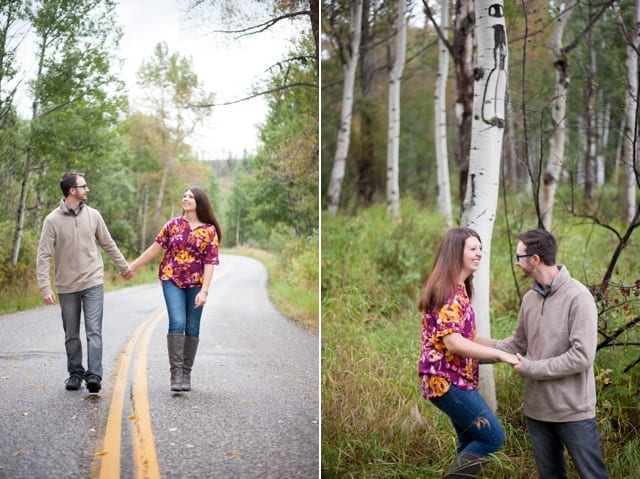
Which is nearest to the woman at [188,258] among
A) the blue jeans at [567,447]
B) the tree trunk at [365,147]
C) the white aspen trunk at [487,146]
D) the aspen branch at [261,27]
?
the aspen branch at [261,27]

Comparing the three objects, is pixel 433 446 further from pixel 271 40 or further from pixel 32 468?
pixel 271 40

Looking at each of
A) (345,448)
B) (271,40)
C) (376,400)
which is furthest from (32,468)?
(271,40)

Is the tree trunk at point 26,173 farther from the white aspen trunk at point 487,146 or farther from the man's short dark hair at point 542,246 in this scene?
the man's short dark hair at point 542,246

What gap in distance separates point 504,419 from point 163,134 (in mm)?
2314

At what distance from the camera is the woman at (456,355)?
8.18 feet

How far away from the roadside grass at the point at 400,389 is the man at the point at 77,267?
52.7 inches

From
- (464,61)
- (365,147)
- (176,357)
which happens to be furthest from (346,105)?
(176,357)

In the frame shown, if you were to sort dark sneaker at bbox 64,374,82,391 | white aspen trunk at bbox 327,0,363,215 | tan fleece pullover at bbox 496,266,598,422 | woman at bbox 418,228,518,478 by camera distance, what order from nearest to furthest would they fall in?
tan fleece pullover at bbox 496,266,598,422
woman at bbox 418,228,518,478
dark sneaker at bbox 64,374,82,391
white aspen trunk at bbox 327,0,363,215

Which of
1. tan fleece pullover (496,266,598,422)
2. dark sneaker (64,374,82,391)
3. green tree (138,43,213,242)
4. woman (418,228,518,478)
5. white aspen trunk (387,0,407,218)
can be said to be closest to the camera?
tan fleece pullover (496,266,598,422)

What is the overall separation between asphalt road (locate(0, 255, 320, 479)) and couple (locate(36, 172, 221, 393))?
0.19ft

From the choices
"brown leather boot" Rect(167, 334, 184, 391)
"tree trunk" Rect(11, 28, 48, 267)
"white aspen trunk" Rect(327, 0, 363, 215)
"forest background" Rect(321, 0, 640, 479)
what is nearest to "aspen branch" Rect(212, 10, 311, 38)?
"tree trunk" Rect(11, 28, 48, 267)

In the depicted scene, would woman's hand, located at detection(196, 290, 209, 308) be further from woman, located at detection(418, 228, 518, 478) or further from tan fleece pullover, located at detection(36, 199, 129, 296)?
woman, located at detection(418, 228, 518, 478)

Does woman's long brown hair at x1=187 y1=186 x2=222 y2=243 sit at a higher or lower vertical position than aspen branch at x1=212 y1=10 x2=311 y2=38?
lower

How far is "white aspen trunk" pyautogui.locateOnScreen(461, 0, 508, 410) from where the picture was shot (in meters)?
3.19
